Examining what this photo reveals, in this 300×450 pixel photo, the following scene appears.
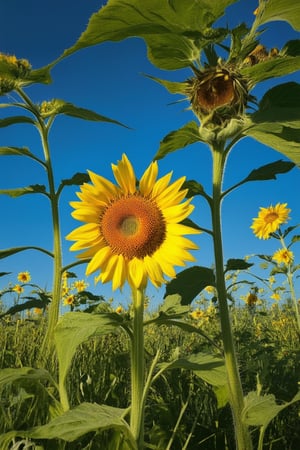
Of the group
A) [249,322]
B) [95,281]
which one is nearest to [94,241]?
[95,281]

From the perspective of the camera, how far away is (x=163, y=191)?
153cm

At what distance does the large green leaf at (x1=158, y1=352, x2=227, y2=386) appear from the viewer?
1.52m

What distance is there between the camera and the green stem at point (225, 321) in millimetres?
1506

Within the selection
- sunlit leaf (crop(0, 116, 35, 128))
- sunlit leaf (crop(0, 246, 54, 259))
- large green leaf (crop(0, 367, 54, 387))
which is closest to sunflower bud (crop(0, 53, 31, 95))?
sunlit leaf (crop(0, 116, 35, 128))

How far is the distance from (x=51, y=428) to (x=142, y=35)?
1.14 m

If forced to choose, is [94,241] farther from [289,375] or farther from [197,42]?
[289,375]

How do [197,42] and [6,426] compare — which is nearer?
[197,42]

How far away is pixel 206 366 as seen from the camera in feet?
5.02

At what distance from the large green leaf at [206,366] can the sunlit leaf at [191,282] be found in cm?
19

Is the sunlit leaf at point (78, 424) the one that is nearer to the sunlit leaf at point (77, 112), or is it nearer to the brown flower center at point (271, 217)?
the sunlit leaf at point (77, 112)

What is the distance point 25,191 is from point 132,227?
1.55m

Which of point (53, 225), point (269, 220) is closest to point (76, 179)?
point (53, 225)

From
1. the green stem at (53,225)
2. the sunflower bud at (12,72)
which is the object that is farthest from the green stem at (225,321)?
the sunflower bud at (12,72)

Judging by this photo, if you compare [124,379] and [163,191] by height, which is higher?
[163,191]
